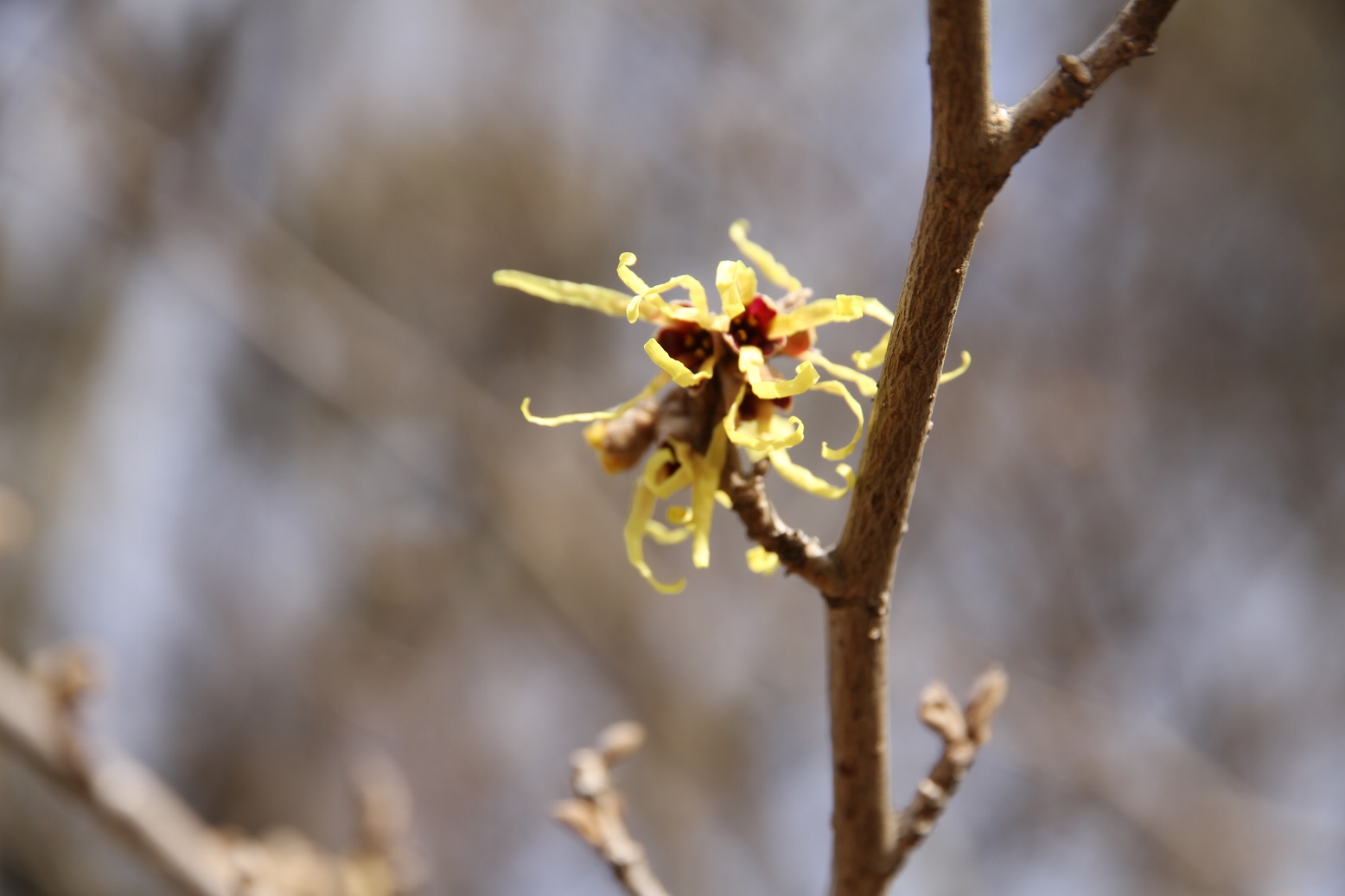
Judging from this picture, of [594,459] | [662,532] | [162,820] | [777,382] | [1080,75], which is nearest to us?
[1080,75]

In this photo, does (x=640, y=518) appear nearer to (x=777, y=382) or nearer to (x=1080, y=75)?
(x=777, y=382)

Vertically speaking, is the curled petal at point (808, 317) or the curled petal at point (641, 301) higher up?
the curled petal at point (808, 317)

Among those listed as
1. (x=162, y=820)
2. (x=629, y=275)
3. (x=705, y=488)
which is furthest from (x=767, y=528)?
(x=162, y=820)

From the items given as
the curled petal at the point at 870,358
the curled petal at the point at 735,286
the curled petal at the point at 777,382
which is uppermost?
the curled petal at the point at 870,358

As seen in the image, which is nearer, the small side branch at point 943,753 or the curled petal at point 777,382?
the curled petal at point 777,382

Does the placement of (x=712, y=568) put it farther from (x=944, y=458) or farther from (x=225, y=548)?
(x=225, y=548)

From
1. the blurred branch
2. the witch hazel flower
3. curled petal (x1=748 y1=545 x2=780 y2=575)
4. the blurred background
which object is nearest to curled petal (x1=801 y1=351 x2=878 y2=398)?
the witch hazel flower

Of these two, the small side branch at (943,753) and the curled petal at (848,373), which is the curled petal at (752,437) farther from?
the small side branch at (943,753)

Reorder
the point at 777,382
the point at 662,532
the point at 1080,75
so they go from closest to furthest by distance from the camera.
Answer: the point at 1080,75 → the point at 777,382 → the point at 662,532

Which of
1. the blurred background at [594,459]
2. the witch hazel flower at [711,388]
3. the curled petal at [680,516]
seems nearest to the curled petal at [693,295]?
the witch hazel flower at [711,388]
